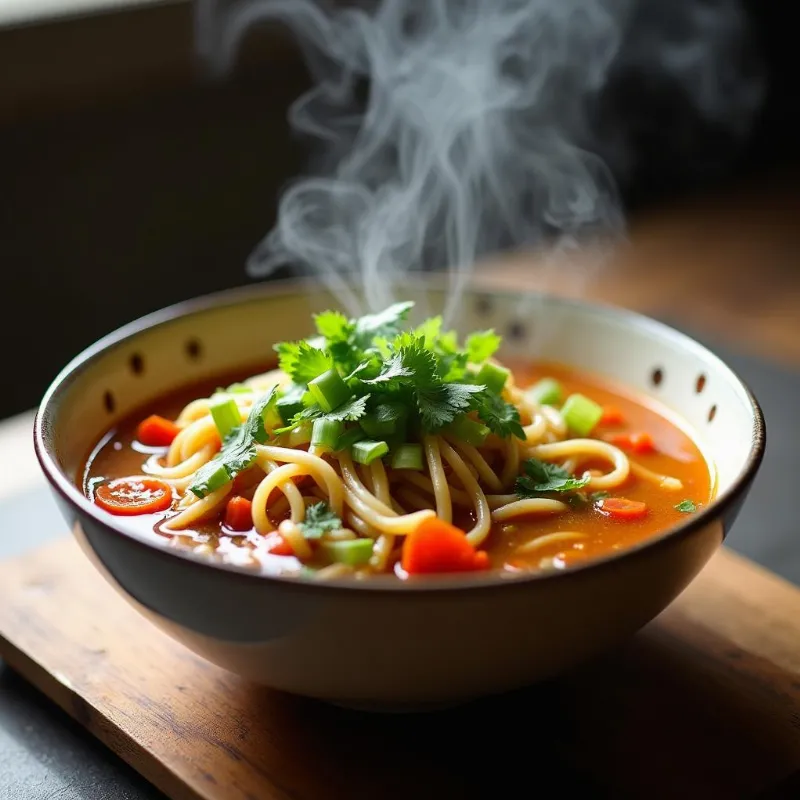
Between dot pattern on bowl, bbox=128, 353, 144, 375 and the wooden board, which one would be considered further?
dot pattern on bowl, bbox=128, 353, 144, 375

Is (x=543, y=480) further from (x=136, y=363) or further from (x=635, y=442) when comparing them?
(x=136, y=363)

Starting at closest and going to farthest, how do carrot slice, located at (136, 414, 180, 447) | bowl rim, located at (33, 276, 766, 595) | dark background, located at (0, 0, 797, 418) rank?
bowl rim, located at (33, 276, 766, 595)
carrot slice, located at (136, 414, 180, 447)
dark background, located at (0, 0, 797, 418)

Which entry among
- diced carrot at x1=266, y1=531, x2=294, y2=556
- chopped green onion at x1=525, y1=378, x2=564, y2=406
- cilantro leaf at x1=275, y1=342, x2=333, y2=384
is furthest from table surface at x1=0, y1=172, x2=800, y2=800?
cilantro leaf at x1=275, y1=342, x2=333, y2=384

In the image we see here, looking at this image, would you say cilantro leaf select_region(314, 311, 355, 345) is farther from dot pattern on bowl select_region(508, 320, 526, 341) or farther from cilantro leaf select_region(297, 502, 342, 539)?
dot pattern on bowl select_region(508, 320, 526, 341)

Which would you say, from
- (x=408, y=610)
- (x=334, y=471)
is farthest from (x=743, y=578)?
(x=408, y=610)

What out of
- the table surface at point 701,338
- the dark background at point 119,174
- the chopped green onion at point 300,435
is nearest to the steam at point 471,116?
the dark background at point 119,174

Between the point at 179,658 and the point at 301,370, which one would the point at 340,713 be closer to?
the point at 179,658
